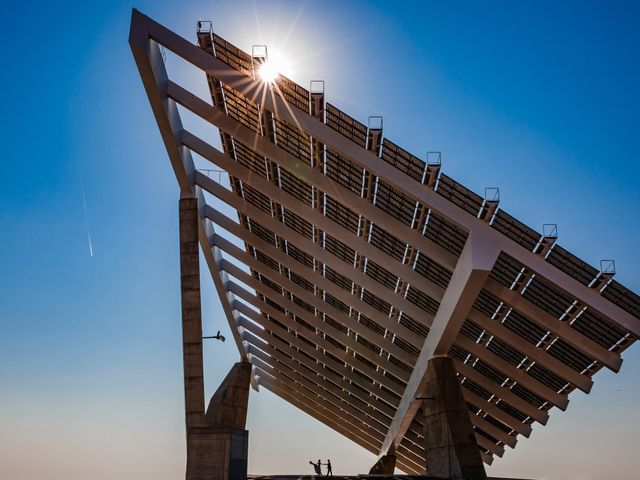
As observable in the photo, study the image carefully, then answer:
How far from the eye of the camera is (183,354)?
19.1 meters

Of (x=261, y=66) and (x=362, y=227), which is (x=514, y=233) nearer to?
(x=362, y=227)

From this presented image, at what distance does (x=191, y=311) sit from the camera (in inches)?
755

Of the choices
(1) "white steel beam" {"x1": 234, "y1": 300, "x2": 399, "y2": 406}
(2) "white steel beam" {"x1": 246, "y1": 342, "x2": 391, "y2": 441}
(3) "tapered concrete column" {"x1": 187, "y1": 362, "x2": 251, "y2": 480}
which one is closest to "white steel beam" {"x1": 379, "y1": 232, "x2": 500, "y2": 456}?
(3) "tapered concrete column" {"x1": 187, "y1": 362, "x2": 251, "y2": 480}

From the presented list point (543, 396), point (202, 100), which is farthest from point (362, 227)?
point (543, 396)

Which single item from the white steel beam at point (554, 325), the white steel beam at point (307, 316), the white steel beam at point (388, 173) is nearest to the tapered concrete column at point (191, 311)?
the white steel beam at point (388, 173)

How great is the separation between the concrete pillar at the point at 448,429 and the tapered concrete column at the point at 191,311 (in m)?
7.47

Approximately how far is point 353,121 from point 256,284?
47.9 ft

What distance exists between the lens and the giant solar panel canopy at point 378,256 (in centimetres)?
1535

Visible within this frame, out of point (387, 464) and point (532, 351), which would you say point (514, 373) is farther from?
point (387, 464)

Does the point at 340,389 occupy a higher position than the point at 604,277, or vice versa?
the point at 340,389

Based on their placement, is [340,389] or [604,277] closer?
[604,277]

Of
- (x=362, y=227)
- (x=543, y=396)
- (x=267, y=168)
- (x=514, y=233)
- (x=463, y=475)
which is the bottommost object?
(x=463, y=475)

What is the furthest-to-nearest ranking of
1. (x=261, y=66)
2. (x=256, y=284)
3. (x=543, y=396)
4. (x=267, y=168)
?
(x=256, y=284) → (x=543, y=396) → (x=267, y=168) → (x=261, y=66)

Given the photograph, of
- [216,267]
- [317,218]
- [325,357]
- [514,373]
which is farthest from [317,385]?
[317,218]
